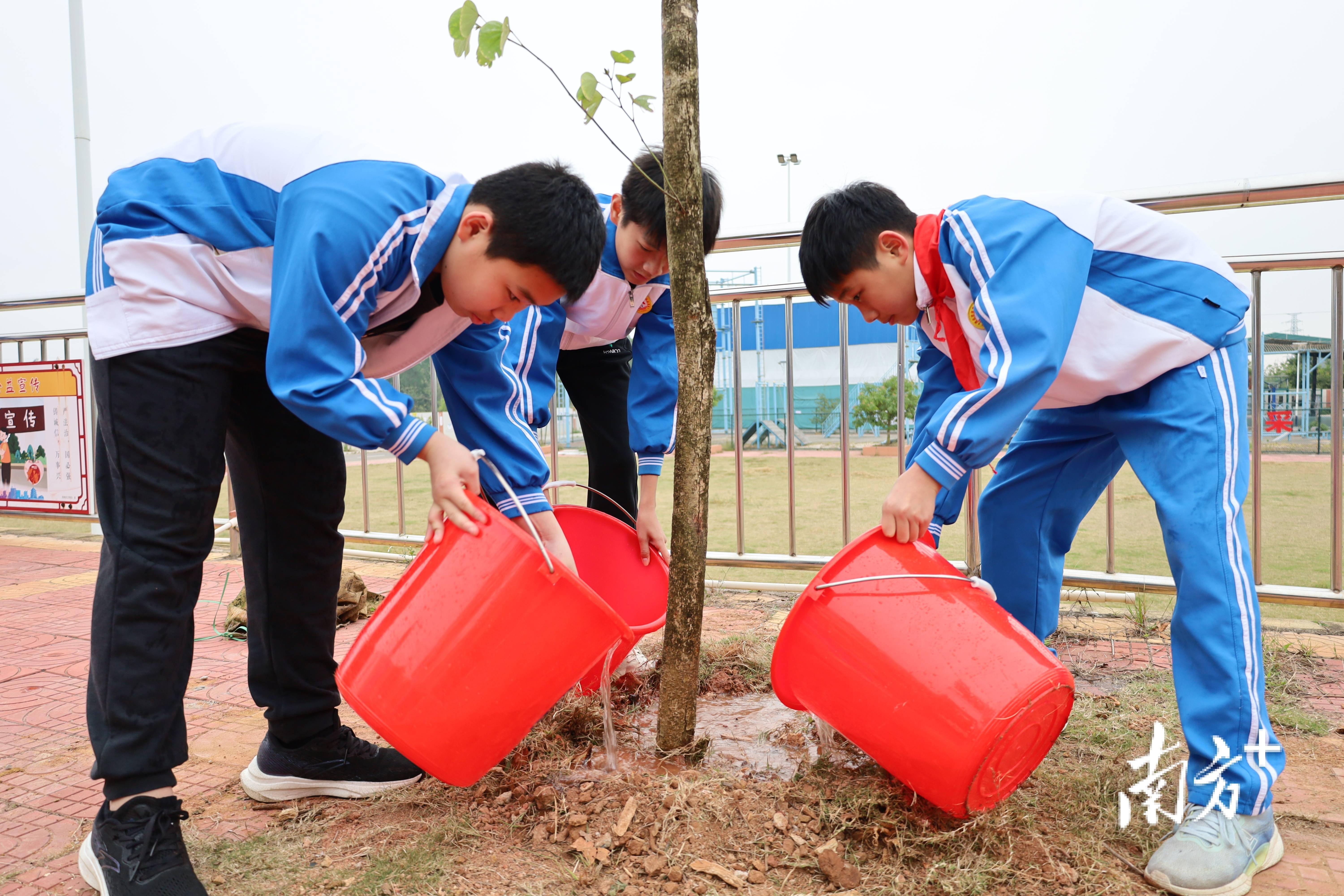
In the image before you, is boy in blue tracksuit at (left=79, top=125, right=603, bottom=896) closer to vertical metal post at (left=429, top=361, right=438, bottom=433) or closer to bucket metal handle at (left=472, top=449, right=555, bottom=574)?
bucket metal handle at (left=472, top=449, right=555, bottom=574)

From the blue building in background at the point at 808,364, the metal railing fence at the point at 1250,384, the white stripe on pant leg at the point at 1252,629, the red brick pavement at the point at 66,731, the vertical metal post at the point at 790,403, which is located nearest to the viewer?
the white stripe on pant leg at the point at 1252,629

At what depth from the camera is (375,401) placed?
1.19 m

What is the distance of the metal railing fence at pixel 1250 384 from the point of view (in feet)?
7.86

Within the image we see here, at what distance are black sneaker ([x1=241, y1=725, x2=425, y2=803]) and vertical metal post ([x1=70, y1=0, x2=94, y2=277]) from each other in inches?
307

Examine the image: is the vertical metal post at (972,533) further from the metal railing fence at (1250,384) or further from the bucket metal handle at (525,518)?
the bucket metal handle at (525,518)

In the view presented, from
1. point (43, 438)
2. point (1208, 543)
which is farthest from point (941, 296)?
point (43, 438)

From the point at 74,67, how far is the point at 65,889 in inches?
349

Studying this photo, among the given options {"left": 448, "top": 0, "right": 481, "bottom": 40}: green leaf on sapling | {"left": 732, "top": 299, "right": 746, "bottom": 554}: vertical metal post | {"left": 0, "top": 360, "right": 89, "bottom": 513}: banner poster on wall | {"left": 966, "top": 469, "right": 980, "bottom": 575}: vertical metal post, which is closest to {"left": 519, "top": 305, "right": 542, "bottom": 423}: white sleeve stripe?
{"left": 448, "top": 0, "right": 481, "bottom": 40}: green leaf on sapling

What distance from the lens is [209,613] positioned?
3.21m

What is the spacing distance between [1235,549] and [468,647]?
3.95 ft

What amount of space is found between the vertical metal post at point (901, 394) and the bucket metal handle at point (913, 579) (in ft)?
4.97

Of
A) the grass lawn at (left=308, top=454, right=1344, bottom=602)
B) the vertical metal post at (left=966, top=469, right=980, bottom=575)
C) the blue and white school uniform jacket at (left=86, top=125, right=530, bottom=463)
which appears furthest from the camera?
the grass lawn at (left=308, top=454, right=1344, bottom=602)

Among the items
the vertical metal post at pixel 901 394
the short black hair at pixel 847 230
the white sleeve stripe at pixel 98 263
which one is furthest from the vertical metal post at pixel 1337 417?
the white sleeve stripe at pixel 98 263

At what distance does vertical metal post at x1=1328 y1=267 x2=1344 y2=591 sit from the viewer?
2496 millimetres
